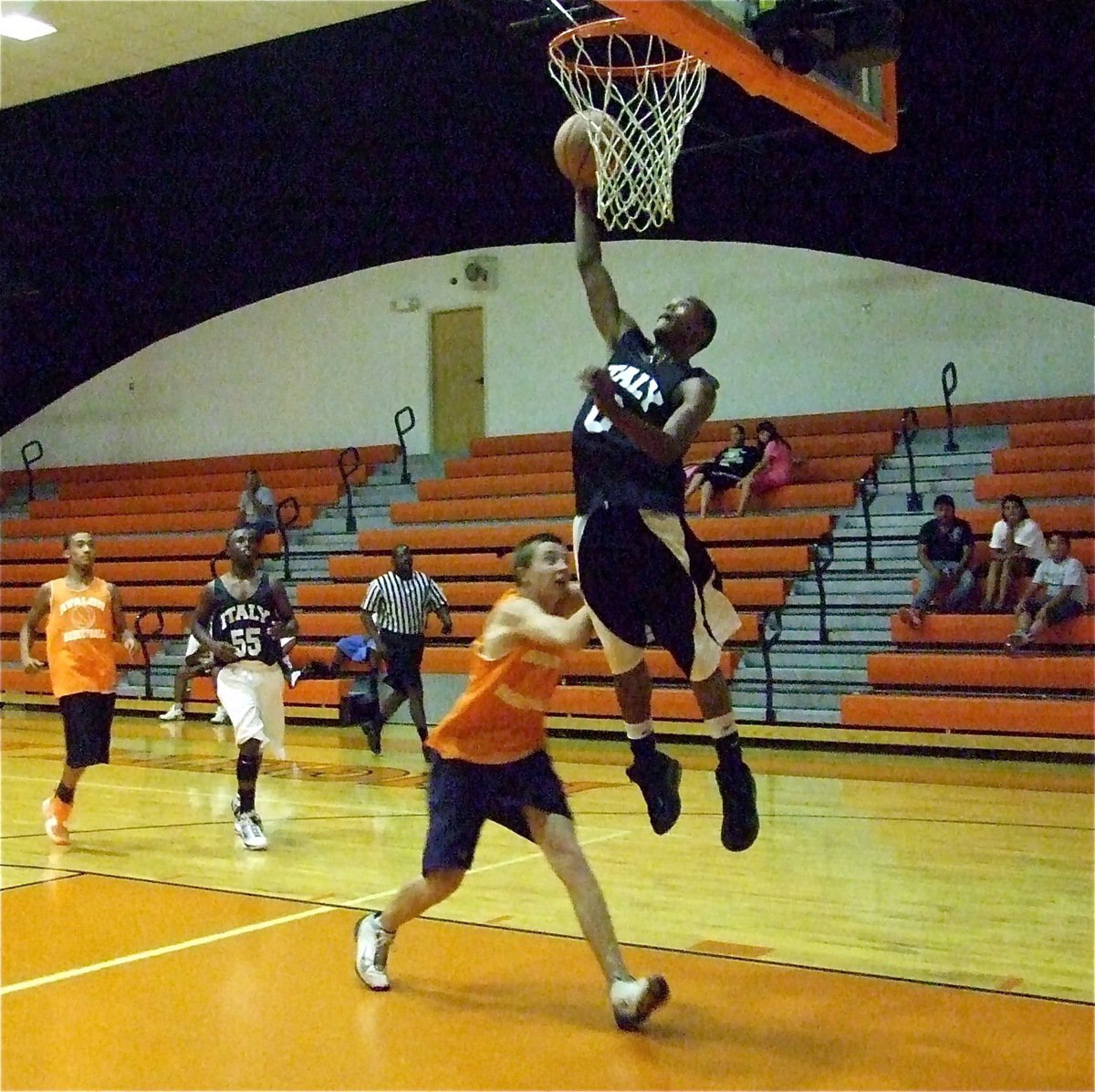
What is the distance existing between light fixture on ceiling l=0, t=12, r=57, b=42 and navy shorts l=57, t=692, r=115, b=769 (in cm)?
780

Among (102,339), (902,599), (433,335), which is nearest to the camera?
(902,599)

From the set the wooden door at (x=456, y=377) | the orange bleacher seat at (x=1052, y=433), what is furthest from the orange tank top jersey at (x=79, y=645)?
the wooden door at (x=456, y=377)

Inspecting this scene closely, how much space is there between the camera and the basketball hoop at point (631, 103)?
4.48 meters

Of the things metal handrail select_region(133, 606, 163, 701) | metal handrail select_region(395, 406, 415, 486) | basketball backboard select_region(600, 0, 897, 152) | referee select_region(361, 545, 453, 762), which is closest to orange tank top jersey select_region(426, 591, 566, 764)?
basketball backboard select_region(600, 0, 897, 152)

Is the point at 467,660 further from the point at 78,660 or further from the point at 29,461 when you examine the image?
the point at 29,461

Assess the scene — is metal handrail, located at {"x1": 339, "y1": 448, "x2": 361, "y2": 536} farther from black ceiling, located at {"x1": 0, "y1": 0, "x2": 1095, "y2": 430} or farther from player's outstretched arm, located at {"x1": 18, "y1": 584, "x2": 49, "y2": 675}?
player's outstretched arm, located at {"x1": 18, "y1": 584, "x2": 49, "y2": 675}

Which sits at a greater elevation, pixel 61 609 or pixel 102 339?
pixel 102 339

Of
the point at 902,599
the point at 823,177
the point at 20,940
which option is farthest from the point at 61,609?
the point at 823,177

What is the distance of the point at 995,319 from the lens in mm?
13430

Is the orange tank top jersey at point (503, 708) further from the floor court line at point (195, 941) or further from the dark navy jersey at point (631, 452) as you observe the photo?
the floor court line at point (195, 941)

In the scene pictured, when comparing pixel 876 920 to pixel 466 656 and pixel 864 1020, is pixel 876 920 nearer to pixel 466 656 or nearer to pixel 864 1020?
pixel 864 1020

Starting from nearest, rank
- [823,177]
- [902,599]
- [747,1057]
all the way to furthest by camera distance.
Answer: [747,1057], [902,599], [823,177]

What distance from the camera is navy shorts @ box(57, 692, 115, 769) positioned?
6.88 meters

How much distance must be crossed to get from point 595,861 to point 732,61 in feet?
12.5
